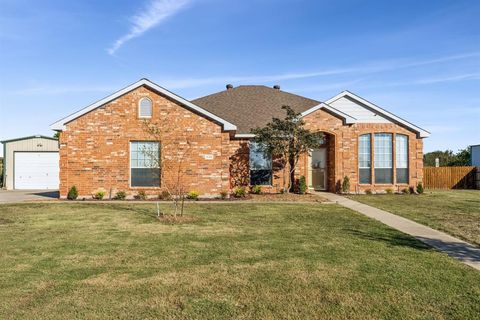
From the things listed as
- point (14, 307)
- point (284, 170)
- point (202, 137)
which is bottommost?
point (14, 307)

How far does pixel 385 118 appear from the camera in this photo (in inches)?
854

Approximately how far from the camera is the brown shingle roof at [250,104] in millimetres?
22312

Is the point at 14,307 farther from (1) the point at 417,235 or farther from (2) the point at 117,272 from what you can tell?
(1) the point at 417,235

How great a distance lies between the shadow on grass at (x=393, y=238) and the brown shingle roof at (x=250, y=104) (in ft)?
39.9

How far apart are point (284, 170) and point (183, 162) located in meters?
5.84

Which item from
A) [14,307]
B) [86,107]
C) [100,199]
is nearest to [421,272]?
[14,307]

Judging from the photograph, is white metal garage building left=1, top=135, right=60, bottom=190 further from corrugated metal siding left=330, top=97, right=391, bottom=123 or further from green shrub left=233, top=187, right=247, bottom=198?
corrugated metal siding left=330, top=97, right=391, bottom=123

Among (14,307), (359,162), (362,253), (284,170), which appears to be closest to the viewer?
(14,307)

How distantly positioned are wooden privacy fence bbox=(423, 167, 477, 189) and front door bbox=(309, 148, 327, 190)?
11496 mm

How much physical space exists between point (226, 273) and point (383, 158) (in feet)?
60.2

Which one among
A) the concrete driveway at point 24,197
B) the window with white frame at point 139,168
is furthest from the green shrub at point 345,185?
the concrete driveway at point 24,197

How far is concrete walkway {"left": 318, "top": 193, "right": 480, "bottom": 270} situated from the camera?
7203mm

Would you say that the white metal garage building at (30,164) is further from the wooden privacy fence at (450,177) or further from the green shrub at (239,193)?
the wooden privacy fence at (450,177)

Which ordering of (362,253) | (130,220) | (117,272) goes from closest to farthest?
(117,272) → (362,253) → (130,220)
